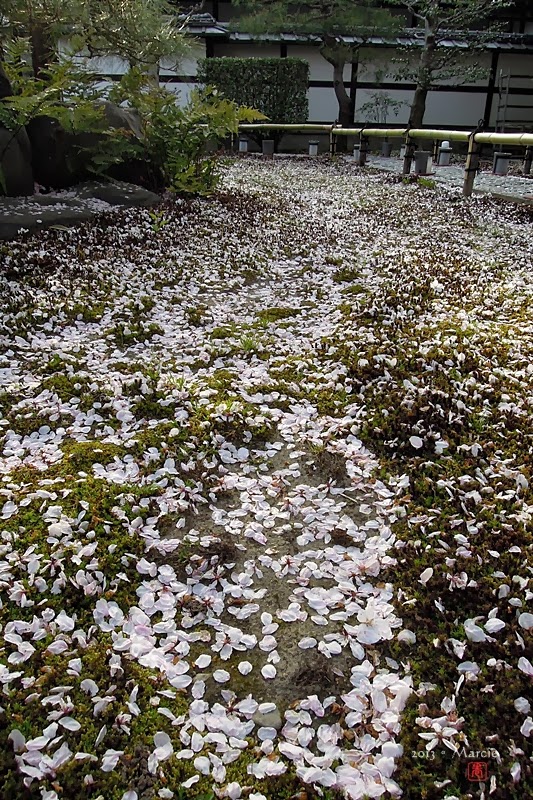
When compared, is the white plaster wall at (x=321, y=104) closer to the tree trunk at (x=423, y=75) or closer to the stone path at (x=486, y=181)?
the tree trunk at (x=423, y=75)

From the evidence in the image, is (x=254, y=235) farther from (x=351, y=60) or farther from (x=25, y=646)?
(x=351, y=60)

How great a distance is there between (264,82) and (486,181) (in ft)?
37.2

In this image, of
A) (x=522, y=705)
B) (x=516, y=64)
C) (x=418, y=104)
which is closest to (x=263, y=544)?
(x=522, y=705)

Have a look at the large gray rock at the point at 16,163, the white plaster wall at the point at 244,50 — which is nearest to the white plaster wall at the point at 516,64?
the white plaster wall at the point at 244,50

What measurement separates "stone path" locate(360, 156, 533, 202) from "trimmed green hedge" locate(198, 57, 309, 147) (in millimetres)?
5086

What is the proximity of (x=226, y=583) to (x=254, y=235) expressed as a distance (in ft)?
24.1

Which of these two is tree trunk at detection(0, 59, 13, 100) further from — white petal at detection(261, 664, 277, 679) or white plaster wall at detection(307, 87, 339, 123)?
white plaster wall at detection(307, 87, 339, 123)

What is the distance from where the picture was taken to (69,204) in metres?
8.94

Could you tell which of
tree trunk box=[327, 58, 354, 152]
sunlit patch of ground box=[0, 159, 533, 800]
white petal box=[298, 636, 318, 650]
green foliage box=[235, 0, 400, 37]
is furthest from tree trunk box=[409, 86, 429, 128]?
white petal box=[298, 636, 318, 650]

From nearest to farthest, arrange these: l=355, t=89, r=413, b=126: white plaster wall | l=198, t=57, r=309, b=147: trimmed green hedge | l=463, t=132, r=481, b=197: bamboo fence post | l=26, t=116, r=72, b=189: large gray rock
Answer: l=26, t=116, r=72, b=189: large gray rock
l=463, t=132, r=481, b=197: bamboo fence post
l=198, t=57, r=309, b=147: trimmed green hedge
l=355, t=89, r=413, b=126: white plaster wall

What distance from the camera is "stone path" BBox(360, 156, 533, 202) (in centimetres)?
1324

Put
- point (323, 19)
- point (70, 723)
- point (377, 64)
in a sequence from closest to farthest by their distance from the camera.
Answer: point (70, 723), point (323, 19), point (377, 64)

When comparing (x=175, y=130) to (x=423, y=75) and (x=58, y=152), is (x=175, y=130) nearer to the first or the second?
(x=58, y=152)

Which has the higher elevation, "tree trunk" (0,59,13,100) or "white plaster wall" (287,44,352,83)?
"white plaster wall" (287,44,352,83)
